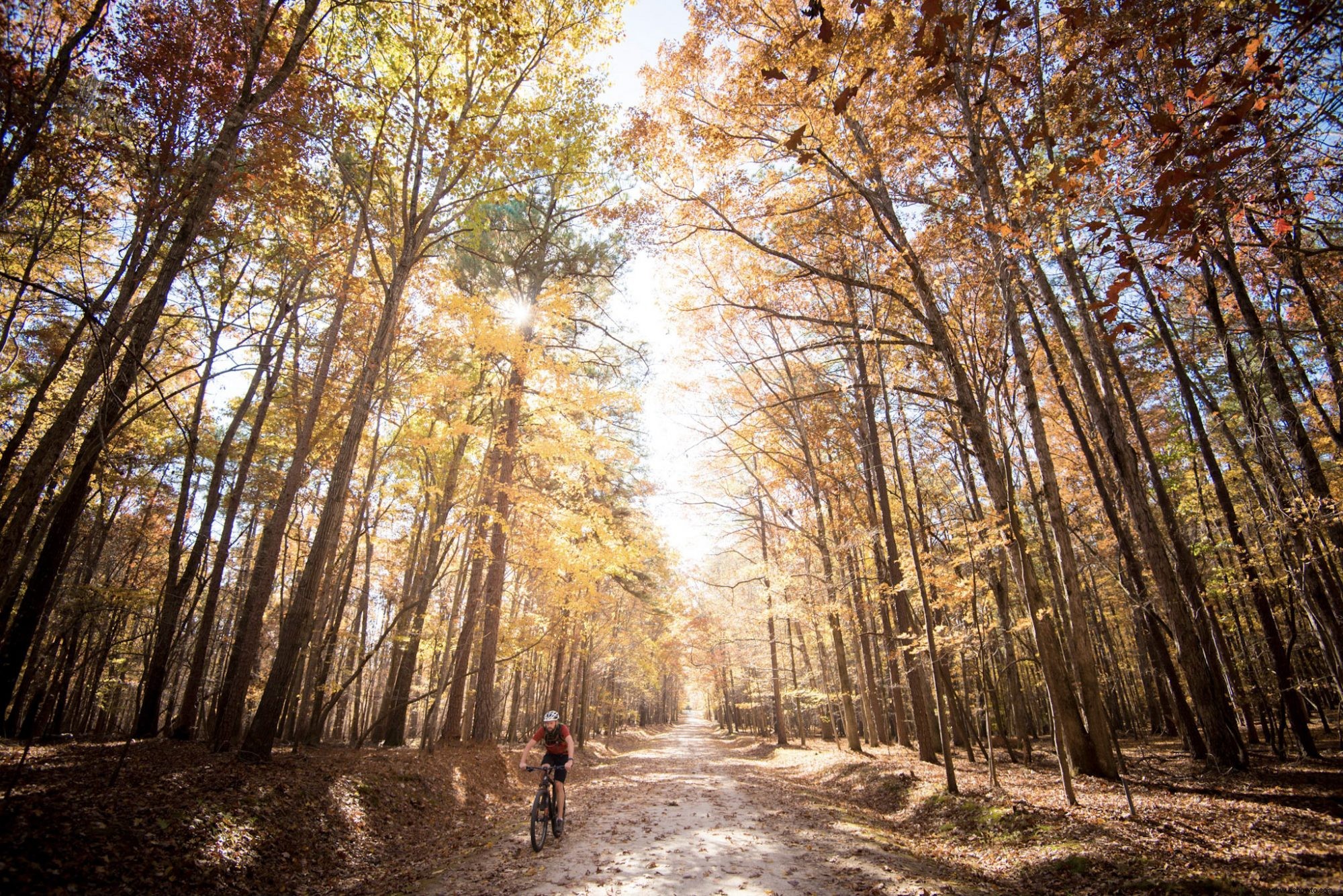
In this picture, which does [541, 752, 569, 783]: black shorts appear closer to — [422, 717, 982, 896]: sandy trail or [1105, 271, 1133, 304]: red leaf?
[422, 717, 982, 896]: sandy trail

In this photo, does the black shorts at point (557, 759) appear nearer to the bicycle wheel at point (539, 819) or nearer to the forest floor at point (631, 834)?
the bicycle wheel at point (539, 819)

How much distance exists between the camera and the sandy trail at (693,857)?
527 cm

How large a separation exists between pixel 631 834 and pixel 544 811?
4.71ft

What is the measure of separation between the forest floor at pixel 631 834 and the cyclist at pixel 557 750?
47 centimetres

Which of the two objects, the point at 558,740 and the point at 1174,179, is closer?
the point at 1174,179

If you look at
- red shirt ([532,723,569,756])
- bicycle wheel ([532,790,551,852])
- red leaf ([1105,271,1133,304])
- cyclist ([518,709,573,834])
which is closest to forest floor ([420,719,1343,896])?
bicycle wheel ([532,790,551,852])

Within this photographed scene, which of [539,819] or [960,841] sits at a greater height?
[539,819]

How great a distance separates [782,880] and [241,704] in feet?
27.4

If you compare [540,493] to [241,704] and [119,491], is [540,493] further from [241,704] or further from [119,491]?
[119,491]

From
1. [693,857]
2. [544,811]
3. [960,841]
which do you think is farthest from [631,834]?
[960,841]

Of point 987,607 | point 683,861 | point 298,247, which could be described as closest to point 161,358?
point 298,247

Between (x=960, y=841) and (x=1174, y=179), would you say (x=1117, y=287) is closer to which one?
(x=1174, y=179)

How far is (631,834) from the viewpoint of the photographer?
7570mm

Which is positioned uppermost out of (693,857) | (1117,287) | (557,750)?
(1117,287)
